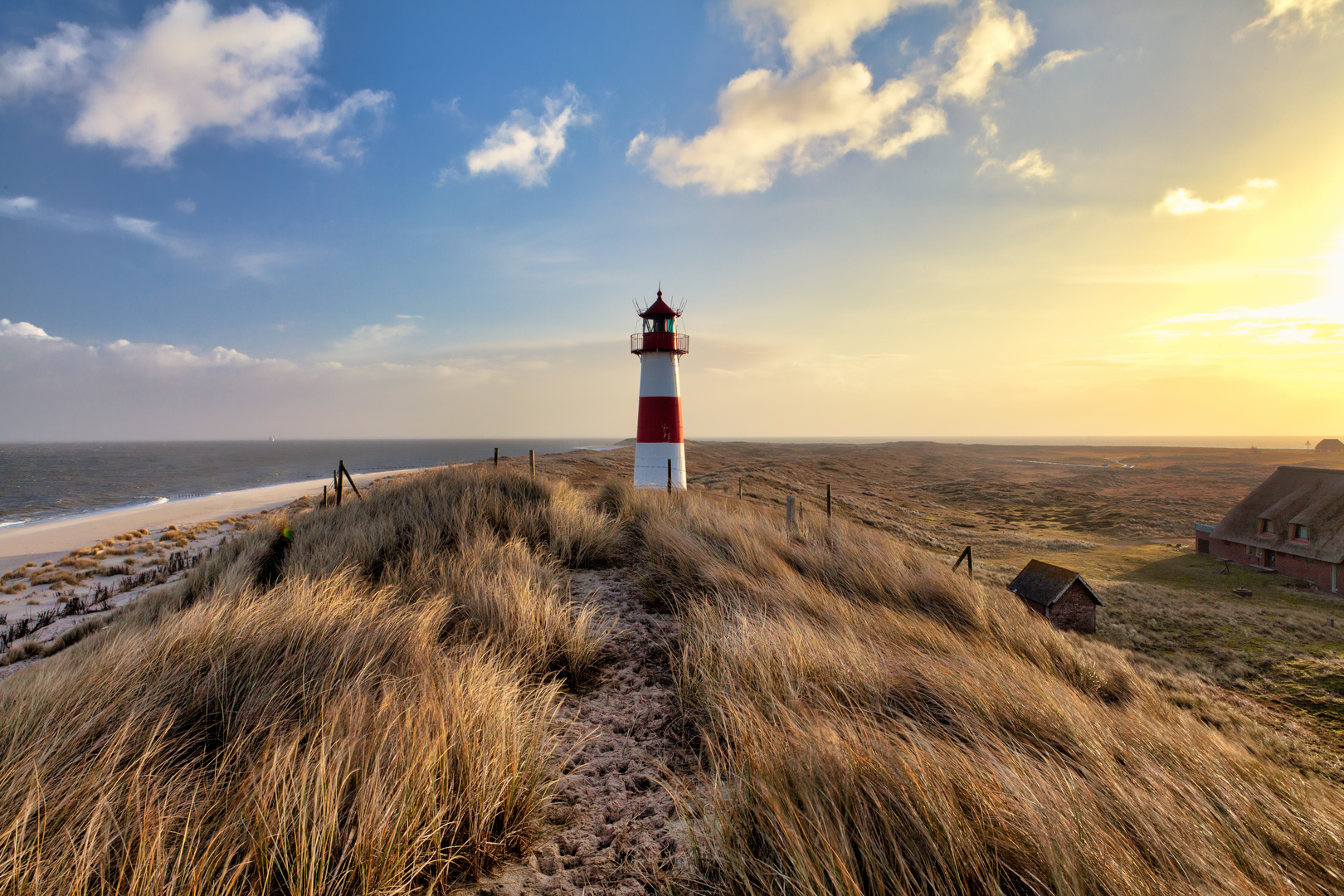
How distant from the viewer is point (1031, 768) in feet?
7.20

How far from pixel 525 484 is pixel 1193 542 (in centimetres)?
3971

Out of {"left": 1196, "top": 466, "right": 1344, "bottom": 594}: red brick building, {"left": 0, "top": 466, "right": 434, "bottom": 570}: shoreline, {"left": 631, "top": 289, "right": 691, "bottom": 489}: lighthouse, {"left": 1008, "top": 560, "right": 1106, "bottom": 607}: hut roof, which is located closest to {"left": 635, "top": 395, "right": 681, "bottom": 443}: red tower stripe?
{"left": 631, "top": 289, "right": 691, "bottom": 489}: lighthouse

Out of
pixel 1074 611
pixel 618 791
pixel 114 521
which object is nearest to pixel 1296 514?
pixel 1074 611

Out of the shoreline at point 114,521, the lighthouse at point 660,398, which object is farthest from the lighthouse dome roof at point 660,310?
the shoreline at point 114,521

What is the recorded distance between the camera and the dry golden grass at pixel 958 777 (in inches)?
67.5

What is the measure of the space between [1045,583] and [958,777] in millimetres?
14492

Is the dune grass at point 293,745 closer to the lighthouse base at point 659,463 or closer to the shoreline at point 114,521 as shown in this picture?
the lighthouse base at point 659,463

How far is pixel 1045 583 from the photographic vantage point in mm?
13375

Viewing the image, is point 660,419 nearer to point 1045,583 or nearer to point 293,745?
point 1045,583

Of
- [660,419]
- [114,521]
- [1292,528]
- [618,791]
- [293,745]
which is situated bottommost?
[114,521]

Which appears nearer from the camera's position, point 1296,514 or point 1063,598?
point 1063,598

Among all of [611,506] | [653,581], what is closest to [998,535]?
[611,506]

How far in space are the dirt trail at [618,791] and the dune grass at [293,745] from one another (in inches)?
6.1

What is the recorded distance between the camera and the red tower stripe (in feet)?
54.0
